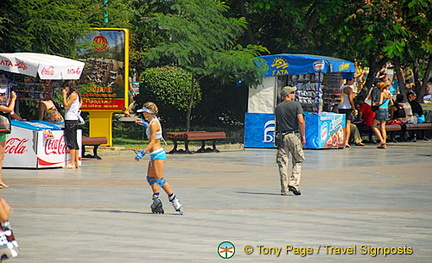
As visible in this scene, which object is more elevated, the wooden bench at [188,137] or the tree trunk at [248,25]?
the tree trunk at [248,25]

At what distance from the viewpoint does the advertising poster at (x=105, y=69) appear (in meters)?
22.5

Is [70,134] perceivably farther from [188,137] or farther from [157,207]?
[157,207]

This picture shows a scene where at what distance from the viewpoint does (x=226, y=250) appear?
902 cm

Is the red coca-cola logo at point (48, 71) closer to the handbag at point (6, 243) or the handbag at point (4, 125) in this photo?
the handbag at point (4, 125)

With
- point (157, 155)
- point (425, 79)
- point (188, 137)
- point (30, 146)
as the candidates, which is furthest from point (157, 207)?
point (425, 79)

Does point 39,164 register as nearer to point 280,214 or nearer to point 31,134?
point 31,134

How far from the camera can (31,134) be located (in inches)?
704

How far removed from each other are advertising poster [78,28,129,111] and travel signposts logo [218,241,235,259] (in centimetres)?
1367

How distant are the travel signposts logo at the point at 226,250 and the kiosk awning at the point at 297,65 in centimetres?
1527

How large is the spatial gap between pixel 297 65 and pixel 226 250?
15856 millimetres

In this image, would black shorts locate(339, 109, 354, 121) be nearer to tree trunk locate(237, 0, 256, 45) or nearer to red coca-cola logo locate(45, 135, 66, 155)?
tree trunk locate(237, 0, 256, 45)

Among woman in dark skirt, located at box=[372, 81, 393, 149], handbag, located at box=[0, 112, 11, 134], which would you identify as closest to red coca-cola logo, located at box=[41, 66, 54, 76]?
handbag, located at box=[0, 112, 11, 134]

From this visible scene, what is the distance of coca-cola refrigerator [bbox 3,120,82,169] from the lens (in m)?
17.9

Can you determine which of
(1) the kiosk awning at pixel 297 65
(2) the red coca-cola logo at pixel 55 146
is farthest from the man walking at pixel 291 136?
(1) the kiosk awning at pixel 297 65
